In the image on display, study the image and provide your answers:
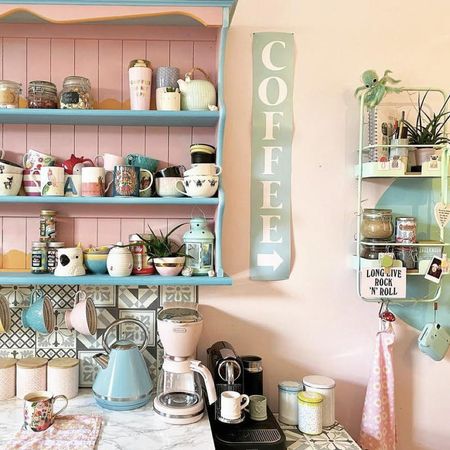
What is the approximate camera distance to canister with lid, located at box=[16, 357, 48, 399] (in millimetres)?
1676

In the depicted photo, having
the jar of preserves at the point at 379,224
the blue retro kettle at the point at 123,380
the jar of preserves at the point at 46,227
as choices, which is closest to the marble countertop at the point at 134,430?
the blue retro kettle at the point at 123,380

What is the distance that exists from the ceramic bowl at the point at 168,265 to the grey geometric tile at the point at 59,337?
42cm

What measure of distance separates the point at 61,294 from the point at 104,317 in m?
0.17

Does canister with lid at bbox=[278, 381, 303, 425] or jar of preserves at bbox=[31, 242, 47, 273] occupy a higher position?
jar of preserves at bbox=[31, 242, 47, 273]

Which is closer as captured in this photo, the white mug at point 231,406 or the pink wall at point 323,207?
the white mug at point 231,406

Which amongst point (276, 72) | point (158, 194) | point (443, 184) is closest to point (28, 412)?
point (158, 194)

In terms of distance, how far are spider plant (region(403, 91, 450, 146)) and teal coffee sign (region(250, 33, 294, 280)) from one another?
17.1 inches

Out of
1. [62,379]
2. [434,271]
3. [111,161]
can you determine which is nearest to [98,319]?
[62,379]

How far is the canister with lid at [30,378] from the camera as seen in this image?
5.50 feet

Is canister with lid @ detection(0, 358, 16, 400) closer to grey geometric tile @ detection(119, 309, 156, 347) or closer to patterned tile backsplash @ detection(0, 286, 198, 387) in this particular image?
patterned tile backsplash @ detection(0, 286, 198, 387)

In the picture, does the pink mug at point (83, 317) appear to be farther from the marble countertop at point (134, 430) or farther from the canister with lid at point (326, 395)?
the canister with lid at point (326, 395)

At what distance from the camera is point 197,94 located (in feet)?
5.38

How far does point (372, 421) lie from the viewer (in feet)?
5.67

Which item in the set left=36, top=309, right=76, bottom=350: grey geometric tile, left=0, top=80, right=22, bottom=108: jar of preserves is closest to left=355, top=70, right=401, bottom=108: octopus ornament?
left=0, top=80, right=22, bottom=108: jar of preserves
